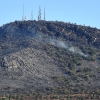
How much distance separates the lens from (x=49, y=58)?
355ft

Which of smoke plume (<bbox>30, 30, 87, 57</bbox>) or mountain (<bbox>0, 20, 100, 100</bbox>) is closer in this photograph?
mountain (<bbox>0, 20, 100, 100</bbox>)

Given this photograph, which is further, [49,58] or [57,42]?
[57,42]

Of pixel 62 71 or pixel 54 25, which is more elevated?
pixel 54 25

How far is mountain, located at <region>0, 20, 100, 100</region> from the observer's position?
9119 cm

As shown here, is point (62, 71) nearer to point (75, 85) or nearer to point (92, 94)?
point (75, 85)

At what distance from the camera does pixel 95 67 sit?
107 metres

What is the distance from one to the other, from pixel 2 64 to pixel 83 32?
115ft

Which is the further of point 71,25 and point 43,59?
A: point 71,25

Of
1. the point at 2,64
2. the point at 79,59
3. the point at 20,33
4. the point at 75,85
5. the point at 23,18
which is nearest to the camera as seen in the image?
the point at 75,85

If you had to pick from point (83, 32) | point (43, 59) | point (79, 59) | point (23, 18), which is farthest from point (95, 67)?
point (23, 18)

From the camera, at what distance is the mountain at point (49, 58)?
91.2m

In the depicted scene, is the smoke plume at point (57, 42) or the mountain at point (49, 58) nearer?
the mountain at point (49, 58)

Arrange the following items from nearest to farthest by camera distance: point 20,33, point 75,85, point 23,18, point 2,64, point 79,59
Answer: point 75,85
point 2,64
point 79,59
point 20,33
point 23,18

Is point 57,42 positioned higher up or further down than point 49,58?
higher up
